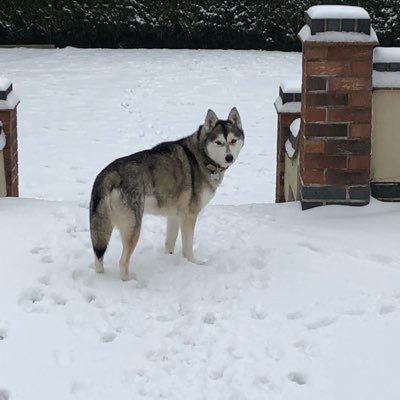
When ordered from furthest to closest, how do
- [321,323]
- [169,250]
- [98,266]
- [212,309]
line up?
1. [169,250]
2. [98,266]
3. [212,309]
4. [321,323]

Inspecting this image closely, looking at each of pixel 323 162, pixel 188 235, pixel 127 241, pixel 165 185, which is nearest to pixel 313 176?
pixel 323 162

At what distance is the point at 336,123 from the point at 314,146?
0.75 ft

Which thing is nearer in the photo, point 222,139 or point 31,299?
point 31,299

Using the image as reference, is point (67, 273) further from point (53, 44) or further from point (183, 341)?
point (53, 44)

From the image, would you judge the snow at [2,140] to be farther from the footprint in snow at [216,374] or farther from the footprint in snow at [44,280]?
the footprint in snow at [216,374]

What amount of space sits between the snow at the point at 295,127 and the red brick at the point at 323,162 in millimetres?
917

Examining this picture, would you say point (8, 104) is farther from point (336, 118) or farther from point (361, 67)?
point (361, 67)

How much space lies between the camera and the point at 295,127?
7465 mm

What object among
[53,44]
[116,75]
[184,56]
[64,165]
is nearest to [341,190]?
[64,165]

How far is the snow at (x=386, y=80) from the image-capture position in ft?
20.2

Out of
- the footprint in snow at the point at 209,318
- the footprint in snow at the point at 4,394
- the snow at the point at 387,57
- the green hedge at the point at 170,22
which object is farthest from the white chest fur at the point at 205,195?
the green hedge at the point at 170,22

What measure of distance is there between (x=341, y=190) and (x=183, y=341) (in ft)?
7.79

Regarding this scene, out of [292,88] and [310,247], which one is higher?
[292,88]

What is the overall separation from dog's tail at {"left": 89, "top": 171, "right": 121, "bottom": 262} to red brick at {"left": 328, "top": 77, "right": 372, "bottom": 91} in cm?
187
